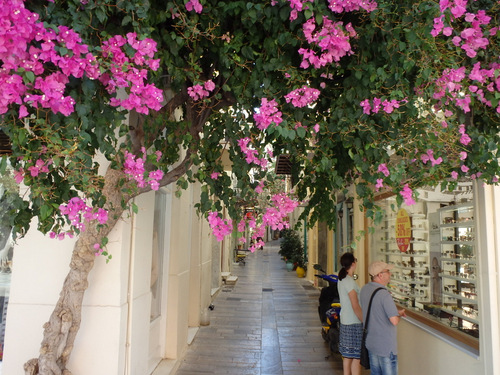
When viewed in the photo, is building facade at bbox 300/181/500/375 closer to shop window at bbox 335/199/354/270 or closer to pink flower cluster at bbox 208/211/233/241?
pink flower cluster at bbox 208/211/233/241

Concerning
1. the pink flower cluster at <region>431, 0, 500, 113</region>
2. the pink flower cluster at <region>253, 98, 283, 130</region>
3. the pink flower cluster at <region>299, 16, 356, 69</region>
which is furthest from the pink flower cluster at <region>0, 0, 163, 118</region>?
the pink flower cluster at <region>431, 0, 500, 113</region>

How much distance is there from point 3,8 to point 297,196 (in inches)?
100

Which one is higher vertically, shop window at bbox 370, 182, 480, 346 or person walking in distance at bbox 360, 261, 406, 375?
shop window at bbox 370, 182, 480, 346

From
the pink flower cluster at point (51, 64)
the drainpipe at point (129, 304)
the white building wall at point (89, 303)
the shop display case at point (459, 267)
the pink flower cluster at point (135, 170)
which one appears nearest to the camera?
the pink flower cluster at point (51, 64)

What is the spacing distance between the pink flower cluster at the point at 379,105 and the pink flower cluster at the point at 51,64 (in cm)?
123

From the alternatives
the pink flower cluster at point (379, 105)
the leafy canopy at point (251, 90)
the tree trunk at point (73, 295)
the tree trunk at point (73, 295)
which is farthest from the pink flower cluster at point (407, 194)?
the tree trunk at point (73, 295)

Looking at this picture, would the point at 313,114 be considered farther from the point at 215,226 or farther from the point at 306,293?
the point at 306,293

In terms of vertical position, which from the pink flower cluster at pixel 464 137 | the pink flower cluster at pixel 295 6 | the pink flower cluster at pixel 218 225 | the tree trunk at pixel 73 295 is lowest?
the tree trunk at pixel 73 295

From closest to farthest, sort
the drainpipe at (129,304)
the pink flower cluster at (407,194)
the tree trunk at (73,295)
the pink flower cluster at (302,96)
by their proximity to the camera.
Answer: the pink flower cluster at (302,96), the pink flower cluster at (407,194), the tree trunk at (73,295), the drainpipe at (129,304)

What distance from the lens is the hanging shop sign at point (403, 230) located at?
559 cm

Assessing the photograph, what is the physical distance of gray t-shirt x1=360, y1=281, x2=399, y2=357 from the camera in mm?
3871

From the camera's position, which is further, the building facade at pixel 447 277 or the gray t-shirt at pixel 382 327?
the gray t-shirt at pixel 382 327

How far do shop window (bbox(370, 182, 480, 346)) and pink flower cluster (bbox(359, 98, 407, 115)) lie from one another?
2131 millimetres

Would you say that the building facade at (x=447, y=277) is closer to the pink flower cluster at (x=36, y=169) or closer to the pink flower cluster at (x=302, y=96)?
the pink flower cluster at (x=302, y=96)
